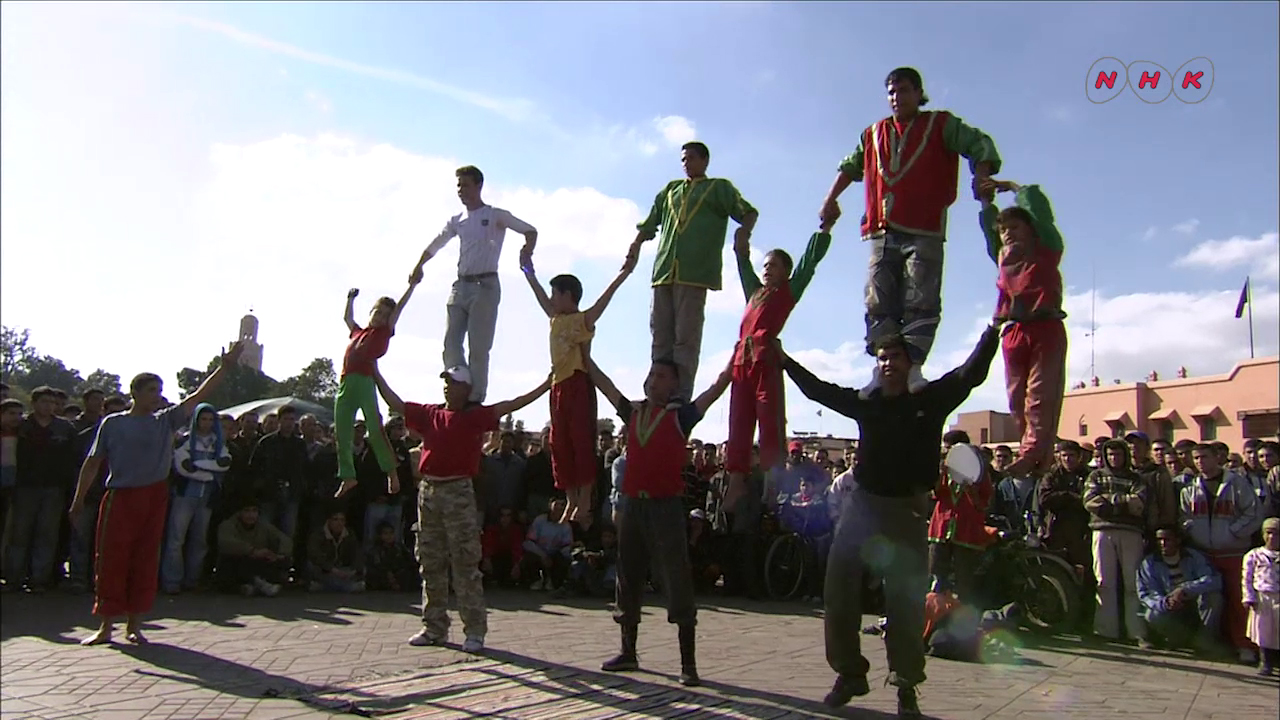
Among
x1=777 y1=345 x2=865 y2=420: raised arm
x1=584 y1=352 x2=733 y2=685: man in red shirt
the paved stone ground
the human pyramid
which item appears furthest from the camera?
x1=584 y1=352 x2=733 y2=685: man in red shirt

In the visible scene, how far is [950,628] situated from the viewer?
865cm

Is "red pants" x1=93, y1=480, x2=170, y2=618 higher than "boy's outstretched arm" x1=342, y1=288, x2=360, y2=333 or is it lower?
lower

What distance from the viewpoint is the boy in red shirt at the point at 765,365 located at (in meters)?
6.07

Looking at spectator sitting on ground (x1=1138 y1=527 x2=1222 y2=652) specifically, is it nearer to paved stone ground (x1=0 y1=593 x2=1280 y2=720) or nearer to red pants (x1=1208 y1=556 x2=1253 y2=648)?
red pants (x1=1208 y1=556 x2=1253 y2=648)

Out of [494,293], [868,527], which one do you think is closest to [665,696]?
[868,527]

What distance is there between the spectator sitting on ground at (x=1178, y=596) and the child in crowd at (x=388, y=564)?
26.6ft

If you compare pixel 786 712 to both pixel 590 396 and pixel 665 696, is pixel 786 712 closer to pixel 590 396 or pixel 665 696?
pixel 665 696

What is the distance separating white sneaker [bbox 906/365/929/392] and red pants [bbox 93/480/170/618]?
627 cm

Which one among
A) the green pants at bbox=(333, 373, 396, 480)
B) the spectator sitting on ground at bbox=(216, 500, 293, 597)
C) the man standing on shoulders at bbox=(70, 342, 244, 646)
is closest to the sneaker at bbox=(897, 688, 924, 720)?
the green pants at bbox=(333, 373, 396, 480)

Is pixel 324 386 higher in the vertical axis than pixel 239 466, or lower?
higher

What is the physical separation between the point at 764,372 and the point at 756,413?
0.29 metres

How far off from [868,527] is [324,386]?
41364 mm

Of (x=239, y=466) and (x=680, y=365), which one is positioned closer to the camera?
(x=680, y=365)

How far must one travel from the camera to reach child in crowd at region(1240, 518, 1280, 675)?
8391mm
